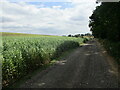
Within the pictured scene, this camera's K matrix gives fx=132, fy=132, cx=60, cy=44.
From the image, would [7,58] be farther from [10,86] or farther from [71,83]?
[71,83]

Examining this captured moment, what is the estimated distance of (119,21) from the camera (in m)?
12.2

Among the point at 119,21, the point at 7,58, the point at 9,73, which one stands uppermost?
the point at 119,21

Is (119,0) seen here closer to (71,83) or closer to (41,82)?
(71,83)

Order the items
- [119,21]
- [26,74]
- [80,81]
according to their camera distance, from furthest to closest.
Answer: [119,21]
[26,74]
[80,81]

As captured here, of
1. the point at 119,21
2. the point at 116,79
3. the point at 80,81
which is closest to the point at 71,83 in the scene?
the point at 80,81

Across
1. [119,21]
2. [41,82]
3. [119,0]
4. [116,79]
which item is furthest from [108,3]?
[41,82]

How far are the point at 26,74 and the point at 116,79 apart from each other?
5120 mm

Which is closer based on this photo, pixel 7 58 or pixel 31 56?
pixel 7 58

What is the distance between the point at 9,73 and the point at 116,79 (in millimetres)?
5385

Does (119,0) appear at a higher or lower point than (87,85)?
higher

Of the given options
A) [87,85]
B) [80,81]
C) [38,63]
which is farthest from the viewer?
[38,63]

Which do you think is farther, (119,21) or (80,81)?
(119,21)

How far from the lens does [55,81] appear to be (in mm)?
6723

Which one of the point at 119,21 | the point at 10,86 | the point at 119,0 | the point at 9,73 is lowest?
the point at 10,86
